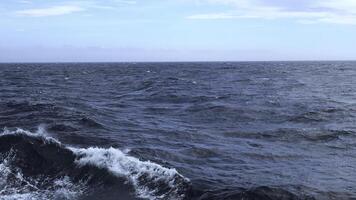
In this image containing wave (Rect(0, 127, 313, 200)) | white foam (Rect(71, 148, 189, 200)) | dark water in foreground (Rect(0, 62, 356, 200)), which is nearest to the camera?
wave (Rect(0, 127, 313, 200))

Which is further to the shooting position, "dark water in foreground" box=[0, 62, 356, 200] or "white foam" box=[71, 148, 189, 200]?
"dark water in foreground" box=[0, 62, 356, 200]

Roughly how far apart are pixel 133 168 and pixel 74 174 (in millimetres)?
1475

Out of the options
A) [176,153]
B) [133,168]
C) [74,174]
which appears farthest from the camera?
[176,153]

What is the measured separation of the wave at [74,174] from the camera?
10.7 m

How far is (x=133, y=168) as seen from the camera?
12.2 m

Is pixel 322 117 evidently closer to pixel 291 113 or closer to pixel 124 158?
pixel 291 113

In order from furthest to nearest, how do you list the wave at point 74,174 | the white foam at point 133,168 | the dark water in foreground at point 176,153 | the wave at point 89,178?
the dark water in foreground at point 176,153 < the white foam at point 133,168 < the wave at point 74,174 < the wave at point 89,178

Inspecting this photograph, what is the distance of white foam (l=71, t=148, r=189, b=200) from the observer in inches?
426

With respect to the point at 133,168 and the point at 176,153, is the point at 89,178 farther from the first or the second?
the point at 176,153

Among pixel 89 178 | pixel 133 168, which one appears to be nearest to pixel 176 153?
pixel 133 168

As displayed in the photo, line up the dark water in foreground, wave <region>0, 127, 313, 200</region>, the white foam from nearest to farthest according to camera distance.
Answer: wave <region>0, 127, 313, 200</region> → the white foam → the dark water in foreground

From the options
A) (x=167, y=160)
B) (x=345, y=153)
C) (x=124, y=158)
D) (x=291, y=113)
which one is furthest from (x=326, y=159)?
(x=291, y=113)

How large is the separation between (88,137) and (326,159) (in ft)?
25.7

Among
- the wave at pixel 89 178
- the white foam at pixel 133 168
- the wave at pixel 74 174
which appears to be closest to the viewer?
the wave at pixel 89 178
